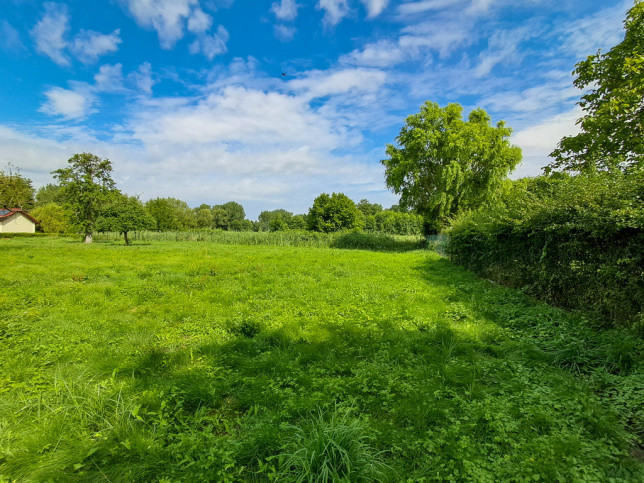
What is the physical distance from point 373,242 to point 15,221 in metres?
52.7

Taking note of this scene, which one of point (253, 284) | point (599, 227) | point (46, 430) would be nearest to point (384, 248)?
point (253, 284)

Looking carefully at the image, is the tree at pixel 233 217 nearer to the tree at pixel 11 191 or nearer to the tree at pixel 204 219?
the tree at pixel 204 219

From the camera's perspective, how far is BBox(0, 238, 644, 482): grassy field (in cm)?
245

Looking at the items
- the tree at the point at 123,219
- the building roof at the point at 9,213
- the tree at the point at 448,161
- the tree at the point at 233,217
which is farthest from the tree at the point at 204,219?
the tree at the point at 448,161

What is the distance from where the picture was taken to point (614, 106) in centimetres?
909

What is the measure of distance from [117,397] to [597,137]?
15733mm

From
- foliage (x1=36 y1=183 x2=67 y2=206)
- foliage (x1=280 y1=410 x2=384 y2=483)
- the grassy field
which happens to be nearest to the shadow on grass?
the grassy field

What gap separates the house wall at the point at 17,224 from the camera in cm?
4122

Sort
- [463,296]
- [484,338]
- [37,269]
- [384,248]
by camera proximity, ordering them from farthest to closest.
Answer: [384,248] < [37,269] < [463,296] < [484,338]

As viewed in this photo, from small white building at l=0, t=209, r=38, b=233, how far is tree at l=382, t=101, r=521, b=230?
53.7m

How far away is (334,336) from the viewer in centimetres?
537

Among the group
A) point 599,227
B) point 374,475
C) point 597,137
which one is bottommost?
point 374,475

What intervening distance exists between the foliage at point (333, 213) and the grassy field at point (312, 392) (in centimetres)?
4226

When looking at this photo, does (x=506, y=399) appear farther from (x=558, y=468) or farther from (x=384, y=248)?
(x=384, y=248)
